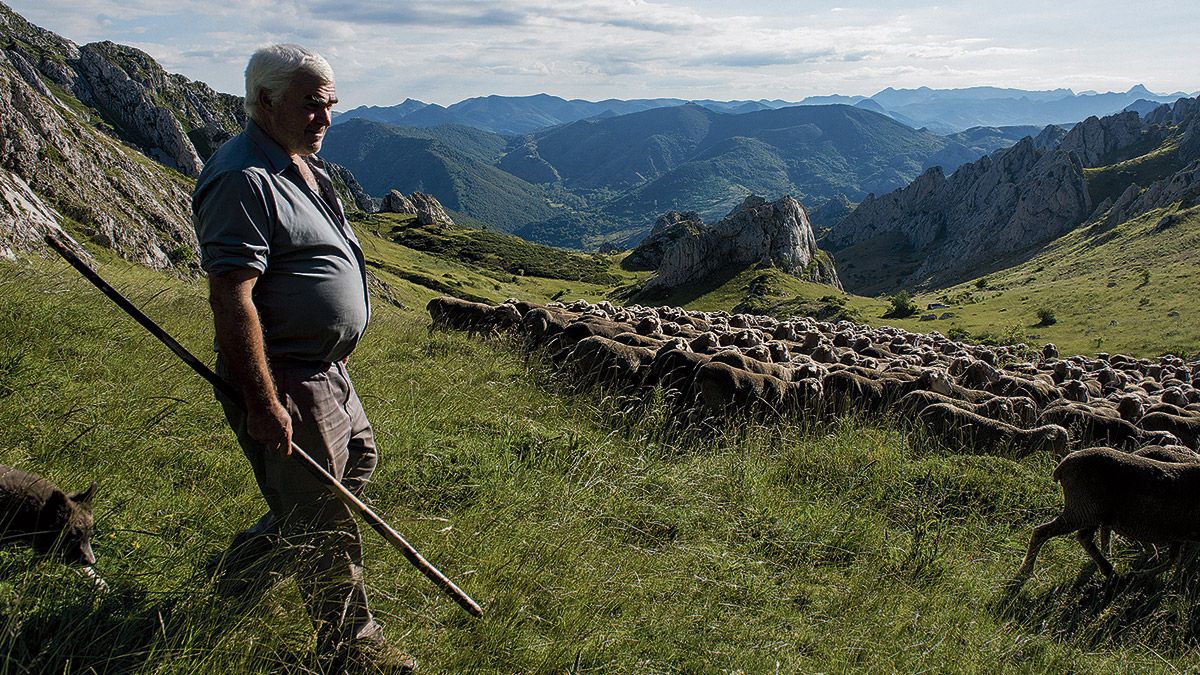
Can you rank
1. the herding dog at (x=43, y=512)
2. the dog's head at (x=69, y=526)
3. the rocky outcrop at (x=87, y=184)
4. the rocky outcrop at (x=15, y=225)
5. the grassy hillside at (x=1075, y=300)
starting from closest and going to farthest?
the dog's head at (x=69, y=526)
the herding dog at (x=43, y=512)
the rocky outcrop at (x=15, y=225)
the rocky outcrop at (x=87, y=184)
the grassy hillside at (x=1075, y=300)

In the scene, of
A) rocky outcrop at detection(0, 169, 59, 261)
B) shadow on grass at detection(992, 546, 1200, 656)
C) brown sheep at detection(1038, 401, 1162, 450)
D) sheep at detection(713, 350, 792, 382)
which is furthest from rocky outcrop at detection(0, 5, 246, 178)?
shadow on grass at detection(992, 546, 1200, 656)

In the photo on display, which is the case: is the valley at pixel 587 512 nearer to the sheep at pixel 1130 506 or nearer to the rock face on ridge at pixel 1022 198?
the sheep at pixel 1130 506

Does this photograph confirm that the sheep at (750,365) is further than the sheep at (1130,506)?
Yes

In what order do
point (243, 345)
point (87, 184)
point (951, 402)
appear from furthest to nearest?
point (87, 184), point (951, 402), point (243, 345)

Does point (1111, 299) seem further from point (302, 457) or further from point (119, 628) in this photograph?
point (119, 628)

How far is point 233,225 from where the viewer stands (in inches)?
125

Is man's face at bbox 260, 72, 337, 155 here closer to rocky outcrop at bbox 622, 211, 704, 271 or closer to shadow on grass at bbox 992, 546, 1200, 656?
shadow on grass at bbox 992, 546, 1200, 656

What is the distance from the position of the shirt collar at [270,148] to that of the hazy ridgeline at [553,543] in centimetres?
205

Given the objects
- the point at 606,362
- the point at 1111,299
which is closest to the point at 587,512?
the point at 606,362

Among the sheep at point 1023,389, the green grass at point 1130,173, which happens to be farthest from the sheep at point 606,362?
the green grass at point 1130,173

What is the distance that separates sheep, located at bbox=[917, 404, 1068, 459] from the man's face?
951 centimetres

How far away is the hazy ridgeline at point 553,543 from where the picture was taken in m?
3.29

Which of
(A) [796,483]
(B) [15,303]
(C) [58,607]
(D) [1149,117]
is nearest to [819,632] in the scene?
(A) [796,483]

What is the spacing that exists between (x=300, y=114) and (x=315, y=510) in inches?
79.8
